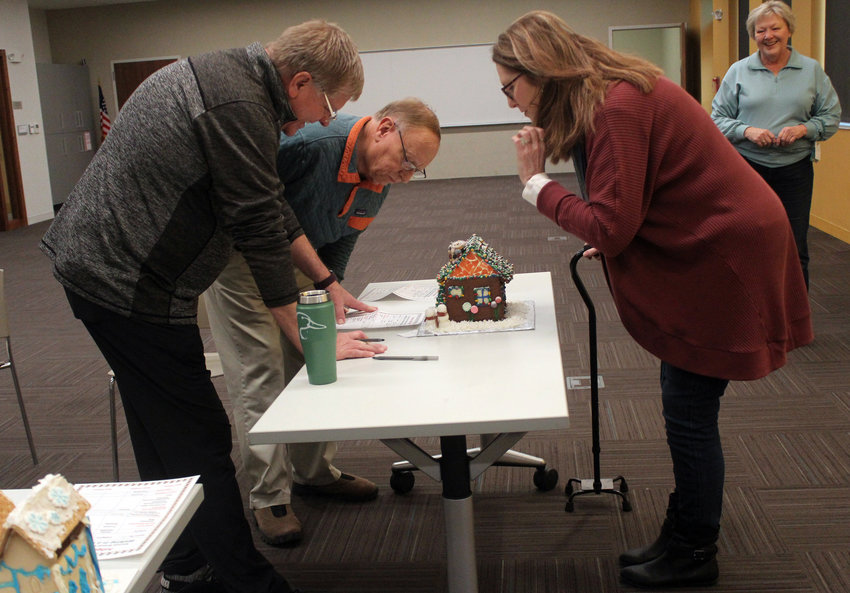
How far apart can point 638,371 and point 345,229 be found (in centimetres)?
177

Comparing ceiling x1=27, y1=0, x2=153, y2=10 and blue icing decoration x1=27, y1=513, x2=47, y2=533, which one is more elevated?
ceiling x1=27, y1=0, x2=153, y2=10

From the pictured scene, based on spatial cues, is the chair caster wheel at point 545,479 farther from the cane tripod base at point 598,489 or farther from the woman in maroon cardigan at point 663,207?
the woman in maroon cardigan at point 663,207

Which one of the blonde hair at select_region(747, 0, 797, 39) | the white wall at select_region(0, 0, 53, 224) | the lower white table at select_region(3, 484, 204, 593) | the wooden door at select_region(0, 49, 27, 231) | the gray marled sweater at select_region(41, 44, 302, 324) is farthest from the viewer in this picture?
the white wall at select_region(0, 0, 53, 224)

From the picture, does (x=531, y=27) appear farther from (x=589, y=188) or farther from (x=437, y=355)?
(x=437, y=355)

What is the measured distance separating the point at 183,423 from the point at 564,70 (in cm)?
101

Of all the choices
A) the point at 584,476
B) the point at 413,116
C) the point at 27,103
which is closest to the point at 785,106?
the point at 584,476

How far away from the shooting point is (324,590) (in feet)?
6.86

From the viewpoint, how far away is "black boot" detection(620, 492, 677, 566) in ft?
6.64

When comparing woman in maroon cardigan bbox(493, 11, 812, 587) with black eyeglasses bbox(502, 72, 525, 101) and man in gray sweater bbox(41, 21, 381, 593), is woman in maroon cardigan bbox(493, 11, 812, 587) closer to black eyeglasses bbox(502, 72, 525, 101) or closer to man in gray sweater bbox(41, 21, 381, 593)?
black eyeglasses bbox(502, 72, 525, 101)

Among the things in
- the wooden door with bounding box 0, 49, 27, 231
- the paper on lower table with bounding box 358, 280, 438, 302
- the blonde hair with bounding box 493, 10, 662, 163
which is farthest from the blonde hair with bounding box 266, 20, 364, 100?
the wooden door with bounding box 0, 49, 27, 231

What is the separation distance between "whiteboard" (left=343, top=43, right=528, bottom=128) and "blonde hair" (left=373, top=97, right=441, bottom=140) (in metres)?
10.4

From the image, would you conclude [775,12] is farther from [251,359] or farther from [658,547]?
[251,359]

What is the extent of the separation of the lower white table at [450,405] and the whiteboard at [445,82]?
35.2ft

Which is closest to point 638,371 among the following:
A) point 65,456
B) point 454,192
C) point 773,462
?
point 773,462
